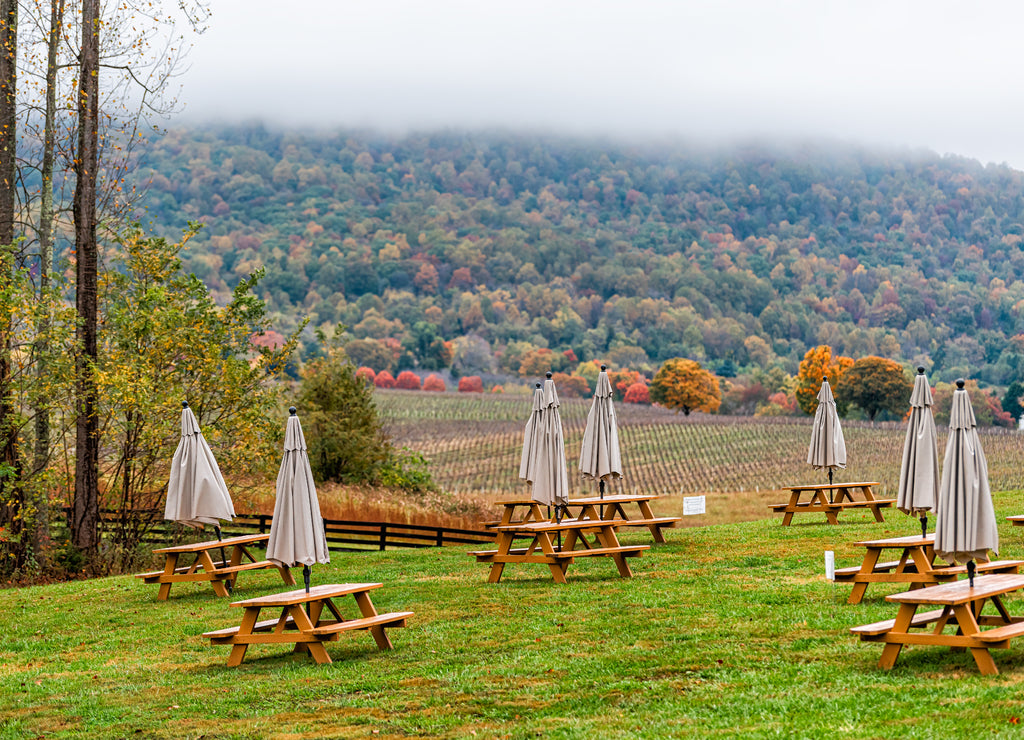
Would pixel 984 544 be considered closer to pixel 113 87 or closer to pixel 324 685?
pixel 324 685

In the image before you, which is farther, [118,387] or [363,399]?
[363,399]

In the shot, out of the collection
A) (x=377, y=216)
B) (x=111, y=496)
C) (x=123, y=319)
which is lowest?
(x=111, y=496)

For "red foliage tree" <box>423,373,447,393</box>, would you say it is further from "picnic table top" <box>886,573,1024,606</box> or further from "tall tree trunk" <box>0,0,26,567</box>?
"picnic table top" <box>886,573,1024,606</box>

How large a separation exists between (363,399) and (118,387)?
518 inches

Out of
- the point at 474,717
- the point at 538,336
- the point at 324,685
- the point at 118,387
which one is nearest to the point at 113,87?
the point at 118,387

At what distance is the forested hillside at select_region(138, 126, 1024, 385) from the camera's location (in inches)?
5669

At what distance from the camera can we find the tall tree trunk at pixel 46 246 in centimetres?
1939

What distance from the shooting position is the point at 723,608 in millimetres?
10141

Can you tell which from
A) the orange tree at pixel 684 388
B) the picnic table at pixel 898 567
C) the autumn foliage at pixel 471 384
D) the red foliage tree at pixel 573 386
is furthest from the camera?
the autumn foliage at pixel 471 384

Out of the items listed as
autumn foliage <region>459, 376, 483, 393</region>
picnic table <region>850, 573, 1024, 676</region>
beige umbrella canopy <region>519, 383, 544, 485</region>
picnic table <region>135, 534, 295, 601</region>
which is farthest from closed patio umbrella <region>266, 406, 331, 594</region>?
autumn foliage <region>459, 376, 483, 393</region>

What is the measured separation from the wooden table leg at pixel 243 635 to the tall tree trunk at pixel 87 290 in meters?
11.2

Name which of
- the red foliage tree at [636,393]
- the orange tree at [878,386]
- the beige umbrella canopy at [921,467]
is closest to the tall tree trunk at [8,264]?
the beige umbrella canopy at [921,467]

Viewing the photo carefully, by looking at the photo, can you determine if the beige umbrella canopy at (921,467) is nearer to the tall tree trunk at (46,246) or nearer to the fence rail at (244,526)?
the fence rail at (244,526)

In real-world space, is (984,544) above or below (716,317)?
below
